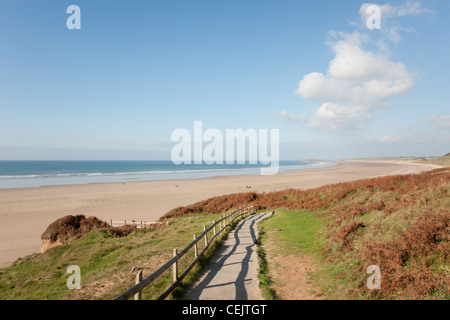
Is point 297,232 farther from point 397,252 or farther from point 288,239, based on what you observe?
point 397,252

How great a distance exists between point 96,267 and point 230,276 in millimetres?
6808

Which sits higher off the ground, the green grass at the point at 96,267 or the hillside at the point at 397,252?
the hillside at the point at 397,252

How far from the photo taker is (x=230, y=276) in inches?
348

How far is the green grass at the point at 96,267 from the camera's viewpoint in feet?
27.7

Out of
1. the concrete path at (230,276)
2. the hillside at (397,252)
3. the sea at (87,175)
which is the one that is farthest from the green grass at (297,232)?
the sea at (87,175)

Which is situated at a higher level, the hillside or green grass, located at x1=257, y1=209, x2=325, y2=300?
the hillside

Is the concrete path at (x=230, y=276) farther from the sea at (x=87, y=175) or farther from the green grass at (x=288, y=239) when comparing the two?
the sea at (x=87, y=175)

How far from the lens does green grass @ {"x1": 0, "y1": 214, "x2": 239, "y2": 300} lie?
8.45m

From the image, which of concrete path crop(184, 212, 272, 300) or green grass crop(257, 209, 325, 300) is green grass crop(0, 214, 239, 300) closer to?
concrete path crop(184, 212, 272, 300)

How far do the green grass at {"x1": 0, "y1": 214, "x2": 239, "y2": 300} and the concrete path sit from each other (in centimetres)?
49

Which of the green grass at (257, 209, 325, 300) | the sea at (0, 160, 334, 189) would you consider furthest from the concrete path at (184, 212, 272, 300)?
the sea at (0, 160, 334, 189)

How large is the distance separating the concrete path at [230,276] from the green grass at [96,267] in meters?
0.49
